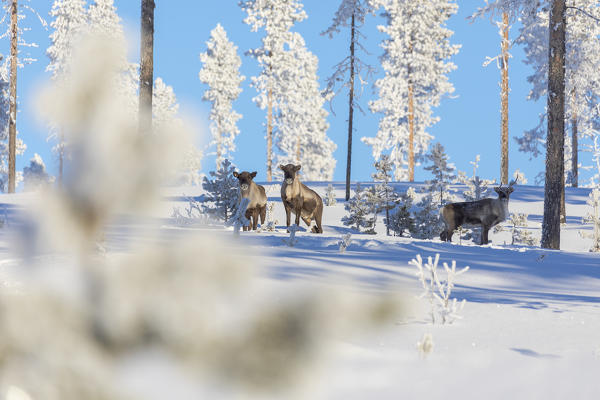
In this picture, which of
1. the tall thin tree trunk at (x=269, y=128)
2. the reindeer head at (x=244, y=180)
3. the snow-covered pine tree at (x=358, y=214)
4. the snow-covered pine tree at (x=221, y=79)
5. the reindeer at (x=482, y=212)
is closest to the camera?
the reindeer head at (x=244, y=180)

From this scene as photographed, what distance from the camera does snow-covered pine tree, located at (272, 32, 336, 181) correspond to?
41484mm

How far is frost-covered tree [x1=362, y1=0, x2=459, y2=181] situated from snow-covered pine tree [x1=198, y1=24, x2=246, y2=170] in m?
12.7

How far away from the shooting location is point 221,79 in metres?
50.1

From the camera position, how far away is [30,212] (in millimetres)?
1582

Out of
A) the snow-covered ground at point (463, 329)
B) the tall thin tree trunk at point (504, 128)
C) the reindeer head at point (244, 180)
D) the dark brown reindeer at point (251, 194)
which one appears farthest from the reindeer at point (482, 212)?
the tall thin tree trunk at point (504, 128)

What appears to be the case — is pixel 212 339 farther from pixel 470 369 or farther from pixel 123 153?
pixel 470 369

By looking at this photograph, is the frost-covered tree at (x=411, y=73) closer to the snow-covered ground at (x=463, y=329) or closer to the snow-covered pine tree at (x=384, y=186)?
the snow-covered pine tree at (x=384, y=186)

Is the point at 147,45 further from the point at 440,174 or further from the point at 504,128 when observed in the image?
the point at 504,128

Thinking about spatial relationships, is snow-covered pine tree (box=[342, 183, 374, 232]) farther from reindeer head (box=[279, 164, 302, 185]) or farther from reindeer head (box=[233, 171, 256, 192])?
reindeer head (box=[233, 171, 256, 192])

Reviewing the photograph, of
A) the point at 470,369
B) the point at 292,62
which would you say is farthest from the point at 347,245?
the point at 292,62

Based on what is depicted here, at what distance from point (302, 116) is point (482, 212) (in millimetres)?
35347

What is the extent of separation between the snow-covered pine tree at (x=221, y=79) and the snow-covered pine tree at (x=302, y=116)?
15.3 feet

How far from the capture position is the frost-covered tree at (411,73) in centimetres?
3997

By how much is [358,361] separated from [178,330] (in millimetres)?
1539
